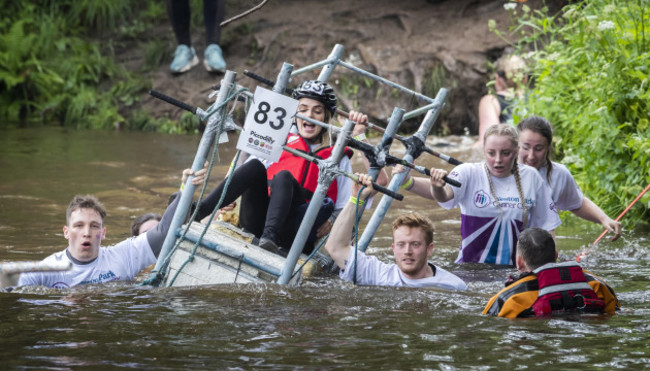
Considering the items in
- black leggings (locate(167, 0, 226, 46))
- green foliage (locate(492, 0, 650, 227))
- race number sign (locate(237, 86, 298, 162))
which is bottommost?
race number sign (locate(237, 86, 298, 162))

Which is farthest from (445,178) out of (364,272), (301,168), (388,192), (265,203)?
(265,203)

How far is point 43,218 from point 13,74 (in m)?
7.33

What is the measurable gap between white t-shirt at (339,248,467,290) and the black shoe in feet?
1.58

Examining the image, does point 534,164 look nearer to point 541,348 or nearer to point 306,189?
point 306,189

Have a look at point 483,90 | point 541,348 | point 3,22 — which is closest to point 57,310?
point 541,348

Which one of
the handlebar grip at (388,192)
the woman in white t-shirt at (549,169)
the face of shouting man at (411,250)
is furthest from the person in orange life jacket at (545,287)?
the woman in white t-shirt at (549,169)

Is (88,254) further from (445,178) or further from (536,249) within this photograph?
(536,249)

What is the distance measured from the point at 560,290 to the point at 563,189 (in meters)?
2.17

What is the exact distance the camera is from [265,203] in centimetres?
720

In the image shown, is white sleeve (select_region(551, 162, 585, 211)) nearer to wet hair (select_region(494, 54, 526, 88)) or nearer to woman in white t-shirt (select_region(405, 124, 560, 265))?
woman in white t-shirt (select_region(405, 124, 560, 265))

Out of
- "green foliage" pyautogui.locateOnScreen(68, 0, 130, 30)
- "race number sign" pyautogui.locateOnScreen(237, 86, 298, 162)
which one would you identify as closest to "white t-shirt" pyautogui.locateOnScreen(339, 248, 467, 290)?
"race number sign" pyautogui.locateOnScreen(237, 86, 298, 162)

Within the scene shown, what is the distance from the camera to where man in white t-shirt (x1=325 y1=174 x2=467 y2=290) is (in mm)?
6418

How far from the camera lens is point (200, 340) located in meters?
5.15

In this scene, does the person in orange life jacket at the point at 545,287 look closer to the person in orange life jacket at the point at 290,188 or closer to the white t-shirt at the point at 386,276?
the white t-shirt at the point at 386,276
